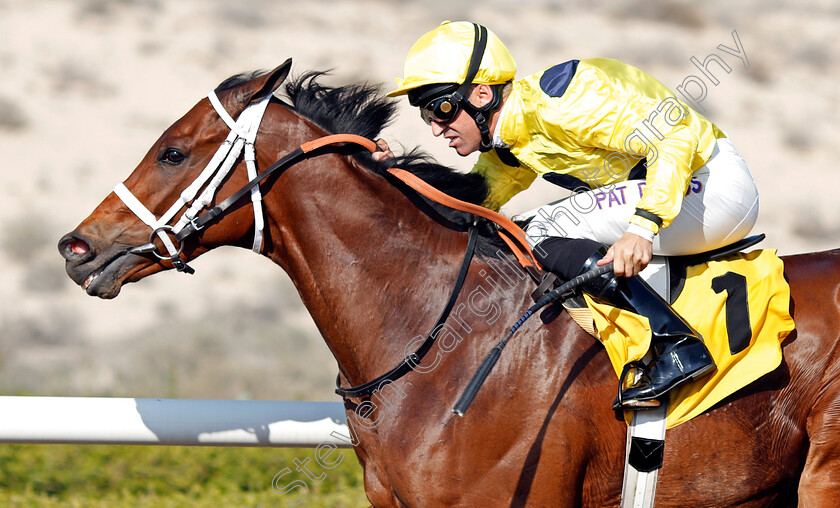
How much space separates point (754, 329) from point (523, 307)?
2.61 feet

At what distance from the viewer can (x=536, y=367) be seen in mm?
2854

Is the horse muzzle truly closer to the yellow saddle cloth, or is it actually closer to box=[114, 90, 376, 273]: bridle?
box=[114, 90, 376, 273]: bridle

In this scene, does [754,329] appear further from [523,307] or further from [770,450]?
[523,307]

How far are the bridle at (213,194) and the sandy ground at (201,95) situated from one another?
3.25 metres

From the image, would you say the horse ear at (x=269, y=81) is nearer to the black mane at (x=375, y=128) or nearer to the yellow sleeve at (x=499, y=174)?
the black mane at (x=375, y=128)

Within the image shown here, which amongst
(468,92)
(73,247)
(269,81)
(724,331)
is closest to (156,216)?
(73,247)

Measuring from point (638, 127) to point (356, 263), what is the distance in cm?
110

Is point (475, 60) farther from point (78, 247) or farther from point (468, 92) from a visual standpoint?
point (78, 247)

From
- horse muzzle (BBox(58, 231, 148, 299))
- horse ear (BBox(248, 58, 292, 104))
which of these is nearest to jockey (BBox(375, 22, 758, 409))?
horse ear (BBox(248, 58, 292, 104))

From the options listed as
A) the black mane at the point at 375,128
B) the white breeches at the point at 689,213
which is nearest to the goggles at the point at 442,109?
the black mane at the point at 375,128

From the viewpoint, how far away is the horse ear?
300 cm

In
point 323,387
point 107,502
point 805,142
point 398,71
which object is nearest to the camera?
point 107,502

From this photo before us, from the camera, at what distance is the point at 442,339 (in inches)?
115

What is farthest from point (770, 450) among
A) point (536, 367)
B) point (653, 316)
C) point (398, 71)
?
point (398, 71)
